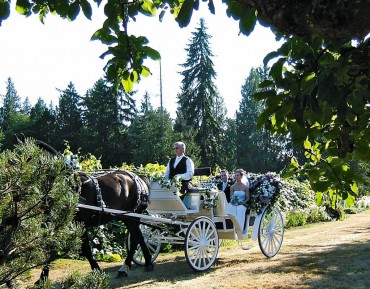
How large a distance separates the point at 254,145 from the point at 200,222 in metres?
49.4

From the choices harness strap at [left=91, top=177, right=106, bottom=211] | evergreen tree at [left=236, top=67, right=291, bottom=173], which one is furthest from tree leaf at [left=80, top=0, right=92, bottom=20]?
evergreen tree at [left=236, top=67, right=291, bottom=173]

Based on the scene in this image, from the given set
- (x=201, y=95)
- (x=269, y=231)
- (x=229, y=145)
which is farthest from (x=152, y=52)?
(x=229, y=145)

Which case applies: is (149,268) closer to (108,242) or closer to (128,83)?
(108,242)

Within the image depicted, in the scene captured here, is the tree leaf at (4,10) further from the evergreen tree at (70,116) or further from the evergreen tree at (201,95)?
the evergreen tree at (70,116)

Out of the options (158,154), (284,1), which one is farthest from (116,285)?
(158,154)

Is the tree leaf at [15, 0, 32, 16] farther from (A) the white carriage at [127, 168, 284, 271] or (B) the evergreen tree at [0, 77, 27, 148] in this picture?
(B) the evergreen tree at [0, 77, 27, 148]

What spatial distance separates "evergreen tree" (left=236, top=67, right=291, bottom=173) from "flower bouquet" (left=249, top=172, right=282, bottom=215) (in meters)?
46.1

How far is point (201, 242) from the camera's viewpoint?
772 cm

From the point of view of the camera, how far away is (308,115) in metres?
2.13

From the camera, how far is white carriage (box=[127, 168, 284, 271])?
7707mm

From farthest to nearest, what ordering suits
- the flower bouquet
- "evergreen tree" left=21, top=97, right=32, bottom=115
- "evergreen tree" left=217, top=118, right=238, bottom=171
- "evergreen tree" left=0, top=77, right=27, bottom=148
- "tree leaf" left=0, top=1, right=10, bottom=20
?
"evergreen tree" left=21, top=97, right=32, bottom=115
"evergreen tree" left=0, top=77, right=27, bottom=148
"evergreen tree" left=217, top=118, right=238, bottom=171
the flower bouquet
"tree leaf" left=0, top=1, right=10, bottom=20

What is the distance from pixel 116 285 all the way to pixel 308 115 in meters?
5.50

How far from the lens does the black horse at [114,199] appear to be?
6781mm

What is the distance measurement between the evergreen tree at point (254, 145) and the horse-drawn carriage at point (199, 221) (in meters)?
46.4
